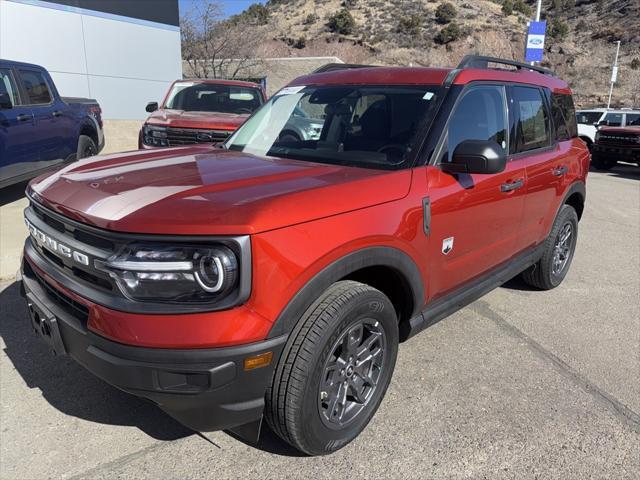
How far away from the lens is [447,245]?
2.89 metres

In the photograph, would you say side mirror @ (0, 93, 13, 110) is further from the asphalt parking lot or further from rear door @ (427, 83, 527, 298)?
rear door @ (427, 83, 527, 298)

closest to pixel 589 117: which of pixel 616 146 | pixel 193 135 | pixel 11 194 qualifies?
pixel 616 146

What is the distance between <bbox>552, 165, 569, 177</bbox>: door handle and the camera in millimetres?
4078

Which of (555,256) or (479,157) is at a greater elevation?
(479,157)

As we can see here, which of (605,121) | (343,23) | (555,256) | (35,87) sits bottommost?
(555,256)

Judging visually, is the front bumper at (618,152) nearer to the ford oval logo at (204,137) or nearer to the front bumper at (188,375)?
the ford oval logo at (204,137)

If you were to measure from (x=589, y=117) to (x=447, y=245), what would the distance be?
16.8 meters

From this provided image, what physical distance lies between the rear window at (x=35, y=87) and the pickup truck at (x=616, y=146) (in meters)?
13.2

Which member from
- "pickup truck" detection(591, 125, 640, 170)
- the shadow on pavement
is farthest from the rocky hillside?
the shadow on pavement

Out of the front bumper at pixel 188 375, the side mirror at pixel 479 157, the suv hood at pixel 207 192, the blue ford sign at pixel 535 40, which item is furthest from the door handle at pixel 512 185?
the blue ford sign at pixel 535 40

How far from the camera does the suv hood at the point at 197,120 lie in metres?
7.25

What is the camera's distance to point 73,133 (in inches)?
316

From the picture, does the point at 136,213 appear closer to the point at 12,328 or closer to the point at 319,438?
the point at 319,438

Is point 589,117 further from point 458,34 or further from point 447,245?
point 458,34
